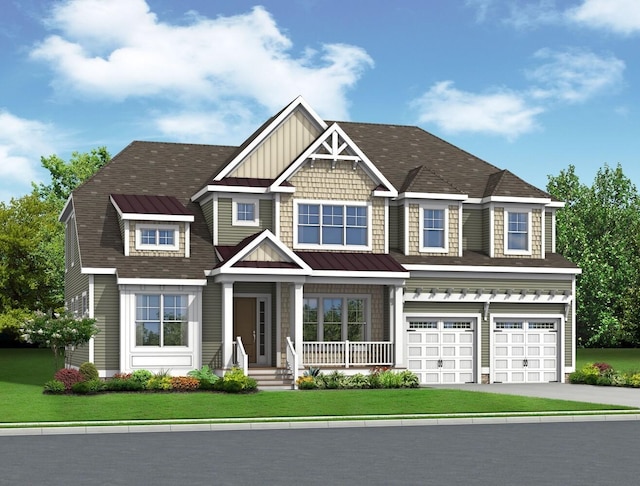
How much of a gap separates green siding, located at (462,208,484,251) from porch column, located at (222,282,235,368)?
10948mm

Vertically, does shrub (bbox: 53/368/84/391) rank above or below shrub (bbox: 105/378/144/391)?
above

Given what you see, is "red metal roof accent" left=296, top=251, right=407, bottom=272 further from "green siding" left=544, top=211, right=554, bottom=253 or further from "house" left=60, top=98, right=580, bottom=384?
"green siding" left=544, top=211, right=554, bottom=253

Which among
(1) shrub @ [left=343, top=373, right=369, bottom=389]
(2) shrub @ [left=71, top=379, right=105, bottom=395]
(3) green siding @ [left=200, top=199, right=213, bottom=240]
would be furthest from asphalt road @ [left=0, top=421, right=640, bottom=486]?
(3) green siding @ [left=200, top=199, right=213, bottom=240]

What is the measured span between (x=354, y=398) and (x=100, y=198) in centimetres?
1509

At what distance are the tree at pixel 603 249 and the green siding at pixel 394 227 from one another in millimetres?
31151

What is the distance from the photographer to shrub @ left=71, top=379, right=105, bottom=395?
29125 millimetres

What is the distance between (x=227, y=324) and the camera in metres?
34.7

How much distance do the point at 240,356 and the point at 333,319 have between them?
502cm

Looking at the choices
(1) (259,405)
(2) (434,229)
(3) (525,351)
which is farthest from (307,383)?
(3) (525,351)

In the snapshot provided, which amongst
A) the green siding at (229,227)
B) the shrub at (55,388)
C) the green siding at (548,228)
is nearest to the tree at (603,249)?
the green siding at (548,228)

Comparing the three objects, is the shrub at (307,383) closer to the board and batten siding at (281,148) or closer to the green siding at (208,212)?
the green siding at (208,212)

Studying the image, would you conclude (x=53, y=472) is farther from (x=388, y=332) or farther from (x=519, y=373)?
(x=519, y=373)

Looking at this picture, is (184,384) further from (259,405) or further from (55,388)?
(259,405)

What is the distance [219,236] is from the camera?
37.6 meters
